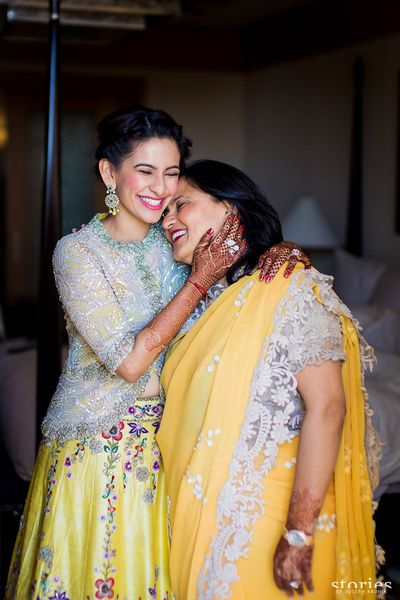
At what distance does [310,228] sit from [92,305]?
3.94m

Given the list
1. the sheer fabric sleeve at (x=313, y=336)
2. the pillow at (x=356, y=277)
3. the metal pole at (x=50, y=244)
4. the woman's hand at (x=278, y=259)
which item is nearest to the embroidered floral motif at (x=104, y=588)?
the sheer fabric sleeve at (x=313, y=336)

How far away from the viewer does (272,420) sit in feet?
6.25

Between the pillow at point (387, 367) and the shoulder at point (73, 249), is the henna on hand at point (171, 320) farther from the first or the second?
the pillow at point (387, 367)

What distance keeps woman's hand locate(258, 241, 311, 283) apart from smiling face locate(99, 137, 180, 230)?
11.9 inches

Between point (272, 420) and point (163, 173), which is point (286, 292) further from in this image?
point (163, 173)

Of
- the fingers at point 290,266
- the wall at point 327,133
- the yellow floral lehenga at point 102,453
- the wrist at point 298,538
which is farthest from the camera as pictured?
the wall at point 327,133

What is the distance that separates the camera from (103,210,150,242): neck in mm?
2201

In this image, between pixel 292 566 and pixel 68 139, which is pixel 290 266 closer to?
pixel 292 566

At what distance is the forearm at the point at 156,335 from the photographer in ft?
6.48

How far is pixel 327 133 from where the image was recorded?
627 cm

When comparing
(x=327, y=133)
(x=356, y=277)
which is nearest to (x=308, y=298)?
(x=356, y=277)

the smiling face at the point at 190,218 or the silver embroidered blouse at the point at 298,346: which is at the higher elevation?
the smiling face at the point at 190,218

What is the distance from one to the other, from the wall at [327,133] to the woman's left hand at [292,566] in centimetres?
390

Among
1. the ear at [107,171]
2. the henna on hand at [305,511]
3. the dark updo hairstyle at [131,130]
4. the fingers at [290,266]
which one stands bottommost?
the henna on hand at [305,511]
